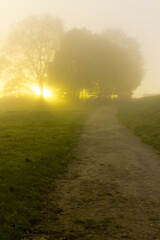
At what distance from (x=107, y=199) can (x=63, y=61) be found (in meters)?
53.4

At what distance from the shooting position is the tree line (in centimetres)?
5184

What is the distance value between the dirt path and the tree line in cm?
4416

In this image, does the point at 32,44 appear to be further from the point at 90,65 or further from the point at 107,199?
the point at 107,199

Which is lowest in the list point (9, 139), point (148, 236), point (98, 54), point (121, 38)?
point (148, 236)

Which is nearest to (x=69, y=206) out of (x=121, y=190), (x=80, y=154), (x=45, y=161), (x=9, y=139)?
(x=121, y=190)

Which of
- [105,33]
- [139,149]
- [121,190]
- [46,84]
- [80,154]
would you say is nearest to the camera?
[121,190]

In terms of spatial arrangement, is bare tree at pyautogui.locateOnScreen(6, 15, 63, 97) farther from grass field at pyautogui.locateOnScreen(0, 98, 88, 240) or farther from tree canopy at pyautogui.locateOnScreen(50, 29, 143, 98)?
grass field at pyautogui.locateOnScreen(0, 98, 88, 240)

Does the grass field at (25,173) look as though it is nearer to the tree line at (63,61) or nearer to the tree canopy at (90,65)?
the tree line at (63,61)

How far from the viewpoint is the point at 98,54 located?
61.2m

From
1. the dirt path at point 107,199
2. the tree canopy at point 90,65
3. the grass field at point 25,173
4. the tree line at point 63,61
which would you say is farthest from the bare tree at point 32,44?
the dirt path at point 107,199

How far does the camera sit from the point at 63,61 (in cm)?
5762

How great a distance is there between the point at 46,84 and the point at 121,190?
5268 centimetres

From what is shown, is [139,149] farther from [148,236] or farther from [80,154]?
[148,236]

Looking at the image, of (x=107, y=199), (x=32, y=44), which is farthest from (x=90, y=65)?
→ (x=107, y=199)
